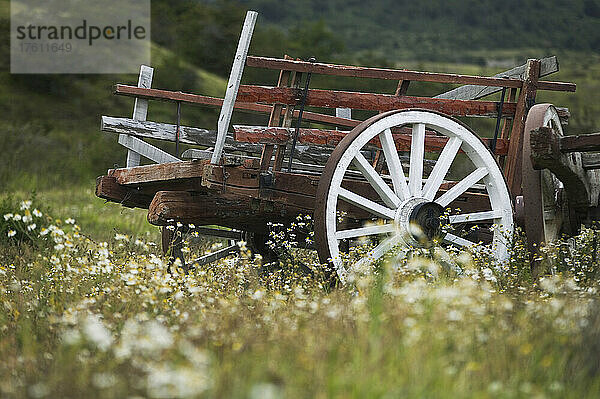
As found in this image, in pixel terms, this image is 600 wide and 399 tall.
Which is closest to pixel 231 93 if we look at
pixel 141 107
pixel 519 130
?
pixel 141 107

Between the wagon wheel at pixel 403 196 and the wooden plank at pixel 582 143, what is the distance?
79 centimetres

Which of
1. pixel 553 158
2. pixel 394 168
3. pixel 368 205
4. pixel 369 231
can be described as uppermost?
pixel 553 158

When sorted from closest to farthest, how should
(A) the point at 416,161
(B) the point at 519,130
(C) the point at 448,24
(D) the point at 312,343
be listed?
(D) the point at 312,343, (A) the point at 416,161, (B) the point at 519,130, (C) the point at 448,24

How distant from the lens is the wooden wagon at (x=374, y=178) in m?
4.30

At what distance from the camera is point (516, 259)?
15.0ft

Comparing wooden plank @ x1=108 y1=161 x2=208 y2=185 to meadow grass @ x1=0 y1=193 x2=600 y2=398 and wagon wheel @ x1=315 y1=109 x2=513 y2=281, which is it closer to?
meadow grass @ x1=0 y1=193 x2=600 y2=398

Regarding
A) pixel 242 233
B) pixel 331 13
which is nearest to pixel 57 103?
pixel 242 233

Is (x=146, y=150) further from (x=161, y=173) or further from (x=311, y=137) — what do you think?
(x=311, y=137)

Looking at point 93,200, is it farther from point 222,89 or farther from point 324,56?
point 324,56

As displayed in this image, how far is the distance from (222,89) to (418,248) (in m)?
23.6


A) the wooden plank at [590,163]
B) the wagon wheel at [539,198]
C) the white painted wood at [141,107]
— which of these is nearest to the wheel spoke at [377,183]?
the wagon wheel at [539,198]

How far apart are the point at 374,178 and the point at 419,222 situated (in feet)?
1.20

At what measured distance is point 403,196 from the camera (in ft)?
15.0

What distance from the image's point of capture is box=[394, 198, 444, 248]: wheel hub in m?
4.44
